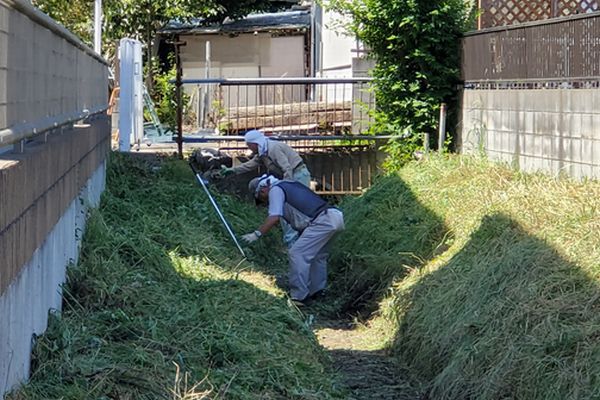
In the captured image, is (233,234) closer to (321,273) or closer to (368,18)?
(321,273)

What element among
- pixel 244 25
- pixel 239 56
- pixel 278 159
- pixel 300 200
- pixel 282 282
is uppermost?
pixel 244 25

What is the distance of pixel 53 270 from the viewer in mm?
6312

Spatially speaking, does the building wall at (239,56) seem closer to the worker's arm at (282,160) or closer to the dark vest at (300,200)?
the worker's arm at (282,160)

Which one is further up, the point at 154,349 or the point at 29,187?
the point at 29,187

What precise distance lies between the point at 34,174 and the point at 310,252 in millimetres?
6708

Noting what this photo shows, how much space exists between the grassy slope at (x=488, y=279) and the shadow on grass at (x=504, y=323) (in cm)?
1

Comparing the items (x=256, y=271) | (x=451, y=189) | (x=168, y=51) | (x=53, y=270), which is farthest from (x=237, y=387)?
(x=168, y=51)

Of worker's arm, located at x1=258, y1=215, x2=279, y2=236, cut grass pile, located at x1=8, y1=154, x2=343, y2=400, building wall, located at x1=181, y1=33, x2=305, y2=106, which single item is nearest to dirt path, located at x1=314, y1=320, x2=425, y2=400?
cut grass pile, located at x1=8, y1=154, x2=343, y2=400

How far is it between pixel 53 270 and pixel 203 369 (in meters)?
1.12

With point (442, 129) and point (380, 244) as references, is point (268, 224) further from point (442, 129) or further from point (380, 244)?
point (442, 129)

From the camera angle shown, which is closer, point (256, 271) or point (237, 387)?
point (237, 387)

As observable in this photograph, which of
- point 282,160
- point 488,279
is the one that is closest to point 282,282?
point 282,160

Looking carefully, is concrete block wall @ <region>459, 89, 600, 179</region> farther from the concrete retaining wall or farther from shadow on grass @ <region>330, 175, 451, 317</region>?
the concrete retaining wall

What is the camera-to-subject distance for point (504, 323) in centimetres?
743
